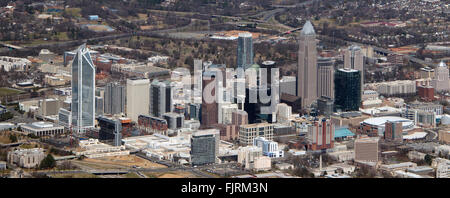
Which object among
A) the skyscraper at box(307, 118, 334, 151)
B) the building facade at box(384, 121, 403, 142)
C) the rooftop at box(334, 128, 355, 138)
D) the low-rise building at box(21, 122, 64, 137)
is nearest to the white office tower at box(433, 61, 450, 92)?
the building facade at box(384, 121, 403, 142)

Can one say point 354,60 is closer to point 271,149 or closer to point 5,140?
point 271,149

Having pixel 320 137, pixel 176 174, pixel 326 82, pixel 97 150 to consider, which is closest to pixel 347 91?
pixel 326 82

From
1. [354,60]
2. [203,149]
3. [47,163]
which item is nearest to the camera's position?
[47,163]

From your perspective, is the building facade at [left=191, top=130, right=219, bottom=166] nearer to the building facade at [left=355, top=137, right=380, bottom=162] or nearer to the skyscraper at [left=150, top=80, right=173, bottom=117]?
the building facade at [left=355, top=137, right=380, bottom=162]

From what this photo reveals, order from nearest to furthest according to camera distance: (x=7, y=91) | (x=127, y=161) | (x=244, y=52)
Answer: (x=127, y=161) < (x=7, y=91) < (x=244, y=52)

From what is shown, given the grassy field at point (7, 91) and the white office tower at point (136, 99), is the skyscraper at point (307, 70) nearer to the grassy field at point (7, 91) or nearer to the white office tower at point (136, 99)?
the white office tower at point (136, 99)

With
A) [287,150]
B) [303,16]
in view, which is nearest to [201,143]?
[287,150]

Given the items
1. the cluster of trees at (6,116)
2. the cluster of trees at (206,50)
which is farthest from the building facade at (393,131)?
the cluster of trees at (6,116)
